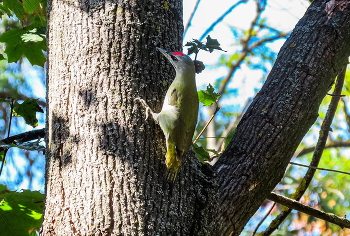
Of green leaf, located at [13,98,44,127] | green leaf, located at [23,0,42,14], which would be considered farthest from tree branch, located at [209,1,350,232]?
green leaf, located at [23,0,42,14]

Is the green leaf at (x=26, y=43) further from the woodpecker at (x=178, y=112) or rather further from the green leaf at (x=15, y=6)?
the woodpecker at (x=178, y=112)

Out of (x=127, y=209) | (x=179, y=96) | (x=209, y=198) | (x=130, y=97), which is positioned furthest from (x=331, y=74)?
(x=127, y=209)

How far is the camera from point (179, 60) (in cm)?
215

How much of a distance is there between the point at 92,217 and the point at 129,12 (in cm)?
112

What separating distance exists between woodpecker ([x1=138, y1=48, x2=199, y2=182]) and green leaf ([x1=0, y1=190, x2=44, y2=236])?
3.40ft

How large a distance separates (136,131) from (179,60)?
26.5 inches

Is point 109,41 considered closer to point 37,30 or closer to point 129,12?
Answer: point 129,12

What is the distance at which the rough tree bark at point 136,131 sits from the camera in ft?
5.25

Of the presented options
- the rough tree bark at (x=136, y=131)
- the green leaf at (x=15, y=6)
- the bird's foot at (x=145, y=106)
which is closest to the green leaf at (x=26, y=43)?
the green leaf at (x=15, y=6)

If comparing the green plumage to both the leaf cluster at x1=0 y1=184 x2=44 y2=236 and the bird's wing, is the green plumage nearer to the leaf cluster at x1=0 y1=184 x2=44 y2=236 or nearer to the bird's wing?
the bird's wing

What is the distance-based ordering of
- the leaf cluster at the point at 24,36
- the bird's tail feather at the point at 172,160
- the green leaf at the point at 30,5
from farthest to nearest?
the leaf cluster at the point at 24,36 < the green leaf at the point at 30,5 < the bird's tail feather at the point at 172,160

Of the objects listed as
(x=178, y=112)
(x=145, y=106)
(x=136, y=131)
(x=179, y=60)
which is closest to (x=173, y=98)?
(x=178, y=112)

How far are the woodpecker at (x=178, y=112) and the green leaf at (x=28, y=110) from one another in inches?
46.1

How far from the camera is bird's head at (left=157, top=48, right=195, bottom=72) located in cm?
191
